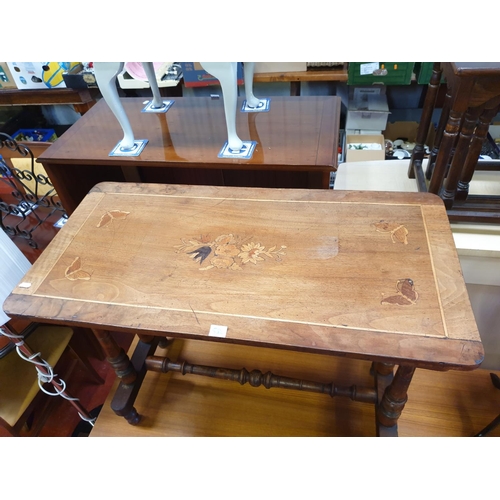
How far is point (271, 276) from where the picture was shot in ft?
2.97

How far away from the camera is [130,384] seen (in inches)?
51.5

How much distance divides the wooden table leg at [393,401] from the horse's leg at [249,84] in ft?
3.69

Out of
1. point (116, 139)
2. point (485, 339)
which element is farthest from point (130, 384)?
point (485, 339)

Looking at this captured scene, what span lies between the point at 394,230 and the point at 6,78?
2.18m

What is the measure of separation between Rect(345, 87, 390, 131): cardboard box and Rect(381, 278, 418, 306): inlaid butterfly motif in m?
1.64

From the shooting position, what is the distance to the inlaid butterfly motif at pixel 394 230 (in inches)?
37.4

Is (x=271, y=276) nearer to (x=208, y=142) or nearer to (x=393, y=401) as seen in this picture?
(x=393, y=401)

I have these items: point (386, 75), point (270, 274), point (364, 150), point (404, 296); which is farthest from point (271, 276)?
point (386, 75)

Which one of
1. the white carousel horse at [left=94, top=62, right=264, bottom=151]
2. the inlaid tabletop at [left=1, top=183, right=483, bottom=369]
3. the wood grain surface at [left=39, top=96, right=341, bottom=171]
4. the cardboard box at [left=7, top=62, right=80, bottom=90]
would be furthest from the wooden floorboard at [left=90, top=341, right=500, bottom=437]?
the cardboard box at [left=7, top=62, right=80, bottom=90]

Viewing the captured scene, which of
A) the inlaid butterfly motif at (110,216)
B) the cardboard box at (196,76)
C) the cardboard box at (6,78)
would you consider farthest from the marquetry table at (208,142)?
the cardboard box at (6,78)

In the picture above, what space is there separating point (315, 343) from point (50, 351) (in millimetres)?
1165

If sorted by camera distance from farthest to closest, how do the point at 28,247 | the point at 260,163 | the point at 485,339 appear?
the point at 28,247
the point at 485,339
the point at 260,163

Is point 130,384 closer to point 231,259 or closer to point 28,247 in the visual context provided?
point 231,259

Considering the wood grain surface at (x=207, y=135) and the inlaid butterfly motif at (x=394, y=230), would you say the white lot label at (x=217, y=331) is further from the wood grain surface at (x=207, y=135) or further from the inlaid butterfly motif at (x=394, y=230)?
the wood grain surface at (x=207, y=135)
